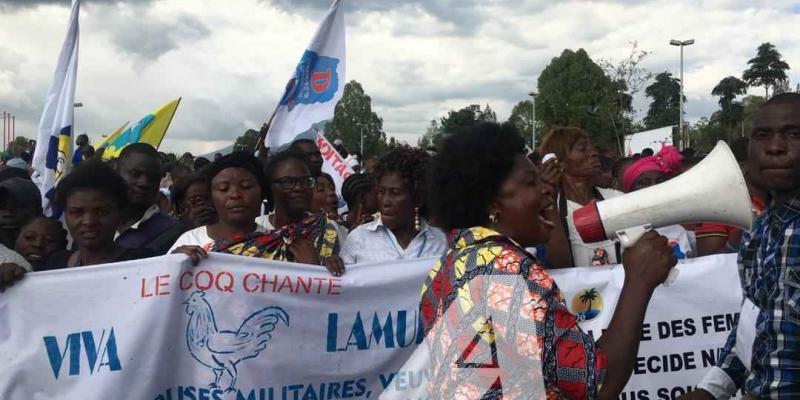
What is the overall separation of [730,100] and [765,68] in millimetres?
7249

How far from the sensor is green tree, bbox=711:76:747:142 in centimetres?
5172

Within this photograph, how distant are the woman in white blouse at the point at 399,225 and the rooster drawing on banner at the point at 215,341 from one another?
35.3 inches

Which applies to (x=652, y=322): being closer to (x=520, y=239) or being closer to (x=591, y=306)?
(x=591, y=306)

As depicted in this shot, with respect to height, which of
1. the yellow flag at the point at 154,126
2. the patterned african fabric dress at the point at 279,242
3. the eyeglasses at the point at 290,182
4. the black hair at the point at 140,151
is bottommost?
the patterned african fabric dress at the point at 279,242

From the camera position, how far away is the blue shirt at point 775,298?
7.39 feet

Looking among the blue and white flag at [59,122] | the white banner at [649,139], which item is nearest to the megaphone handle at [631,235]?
the blue and white flag at [59,122]

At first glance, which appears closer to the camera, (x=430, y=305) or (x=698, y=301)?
(x=430, y=305)

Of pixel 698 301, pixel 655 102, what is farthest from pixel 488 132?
pixel 655 102

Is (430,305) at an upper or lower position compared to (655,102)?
lower

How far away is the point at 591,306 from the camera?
4133 mm

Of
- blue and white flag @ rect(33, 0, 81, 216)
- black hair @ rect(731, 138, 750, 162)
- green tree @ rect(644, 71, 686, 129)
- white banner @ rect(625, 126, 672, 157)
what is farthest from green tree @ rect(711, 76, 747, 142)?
blue and white flag @ rect(33, 0, 81, 216)

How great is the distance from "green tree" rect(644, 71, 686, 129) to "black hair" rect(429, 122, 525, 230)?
7425 centimetres

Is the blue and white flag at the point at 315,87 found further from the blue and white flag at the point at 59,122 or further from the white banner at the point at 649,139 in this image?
the white banner at the point at 649,139

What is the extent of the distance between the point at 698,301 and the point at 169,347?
2763mm
